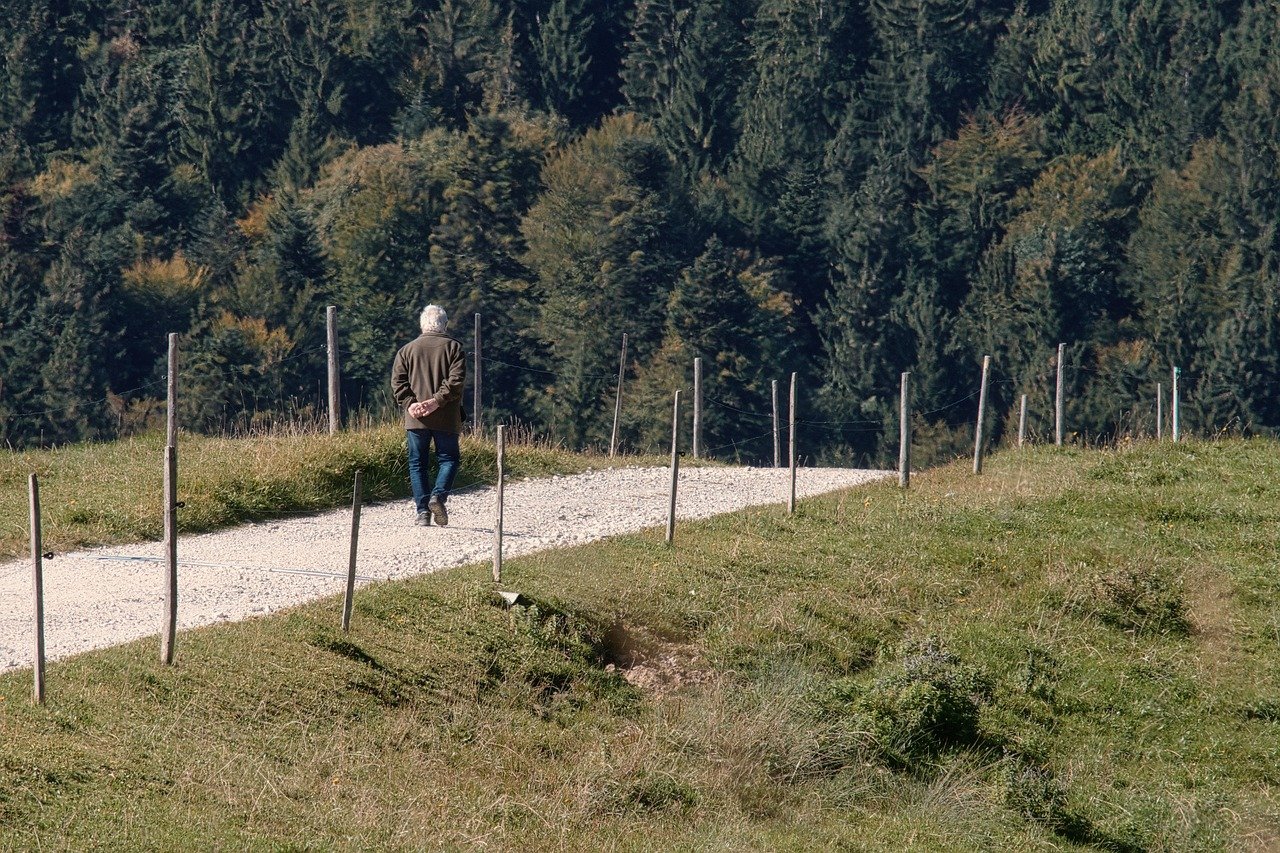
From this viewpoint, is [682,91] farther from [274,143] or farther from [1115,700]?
[1115,700]

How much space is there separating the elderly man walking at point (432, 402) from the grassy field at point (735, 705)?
5.31ft

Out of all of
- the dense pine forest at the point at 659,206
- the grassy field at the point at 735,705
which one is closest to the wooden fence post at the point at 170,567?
the grassy field at the point at 735,705

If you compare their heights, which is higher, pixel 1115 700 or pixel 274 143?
pixel 274 143

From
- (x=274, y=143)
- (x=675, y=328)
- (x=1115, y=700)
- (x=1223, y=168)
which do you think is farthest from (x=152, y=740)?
(x=274, y=143)

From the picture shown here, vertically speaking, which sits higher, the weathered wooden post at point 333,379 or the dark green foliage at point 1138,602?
the weathered wooden post at point 333,379

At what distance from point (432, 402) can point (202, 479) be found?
7.06 ft

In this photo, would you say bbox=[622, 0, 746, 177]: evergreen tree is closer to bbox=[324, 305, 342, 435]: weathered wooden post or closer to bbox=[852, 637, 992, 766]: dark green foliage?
bbox=[324, 305, 342, 435]: weathered wooden post

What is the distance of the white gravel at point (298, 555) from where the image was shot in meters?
12.1

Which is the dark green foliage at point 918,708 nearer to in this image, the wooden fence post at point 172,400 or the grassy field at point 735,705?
the grassy field at point 735,705

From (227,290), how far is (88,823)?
5276 cm

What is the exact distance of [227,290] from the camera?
6019 cm

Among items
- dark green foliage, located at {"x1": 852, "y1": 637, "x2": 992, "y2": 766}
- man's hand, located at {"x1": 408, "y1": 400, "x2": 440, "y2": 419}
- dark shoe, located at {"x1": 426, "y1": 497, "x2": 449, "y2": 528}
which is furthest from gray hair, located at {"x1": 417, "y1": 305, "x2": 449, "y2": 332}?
dark green foliage, located at {"x1": 852, "y1": 637, "x2": 992, "y2": 766}

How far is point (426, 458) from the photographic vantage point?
16.2m

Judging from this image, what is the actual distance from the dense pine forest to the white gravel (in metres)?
34.1
